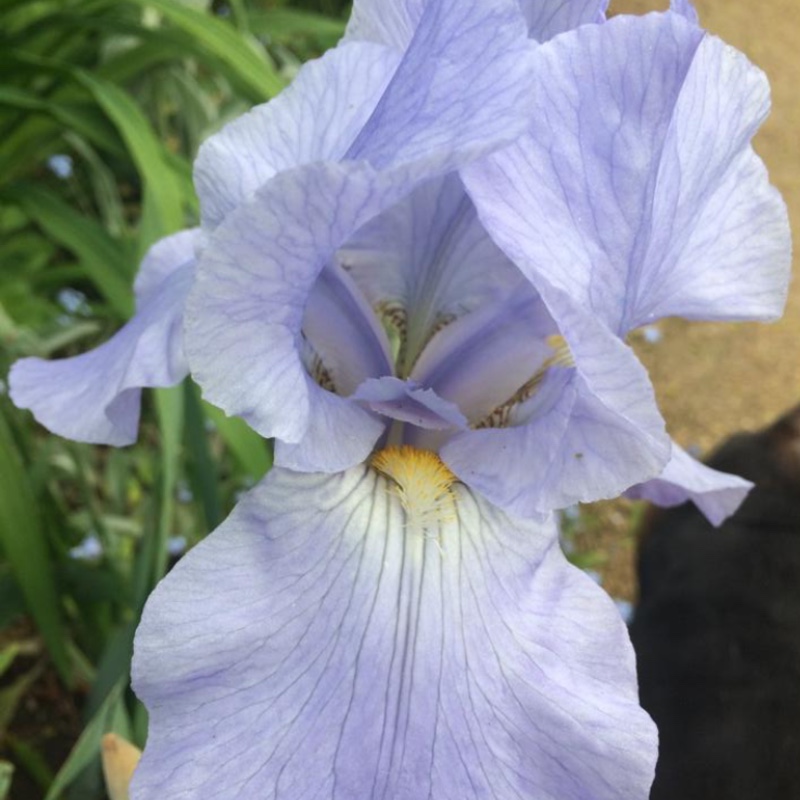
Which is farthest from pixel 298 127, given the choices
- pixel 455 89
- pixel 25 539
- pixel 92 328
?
pixel 92 328

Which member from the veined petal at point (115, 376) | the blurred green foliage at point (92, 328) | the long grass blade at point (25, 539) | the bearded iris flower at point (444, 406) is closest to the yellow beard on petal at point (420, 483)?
the bearded iris flower at point (444, 406)

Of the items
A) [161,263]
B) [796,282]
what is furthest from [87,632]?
[796,282]

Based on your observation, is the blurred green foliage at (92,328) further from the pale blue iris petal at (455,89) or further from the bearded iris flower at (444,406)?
the pale blue iris petal at (455,89)

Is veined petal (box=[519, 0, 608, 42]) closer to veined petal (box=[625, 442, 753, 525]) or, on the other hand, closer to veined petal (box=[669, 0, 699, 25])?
veined petal (box=[669, 0, 699, 25])

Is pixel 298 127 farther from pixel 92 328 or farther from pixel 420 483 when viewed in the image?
pixel 92 328

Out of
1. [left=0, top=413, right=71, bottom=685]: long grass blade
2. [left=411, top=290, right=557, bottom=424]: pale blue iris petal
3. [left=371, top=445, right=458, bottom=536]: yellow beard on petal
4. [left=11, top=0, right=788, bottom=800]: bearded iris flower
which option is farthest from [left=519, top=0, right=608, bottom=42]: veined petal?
[left=0, top=413, right=71, bottom=685]: long grass blade

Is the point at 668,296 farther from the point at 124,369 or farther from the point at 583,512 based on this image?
the point at 583,512
